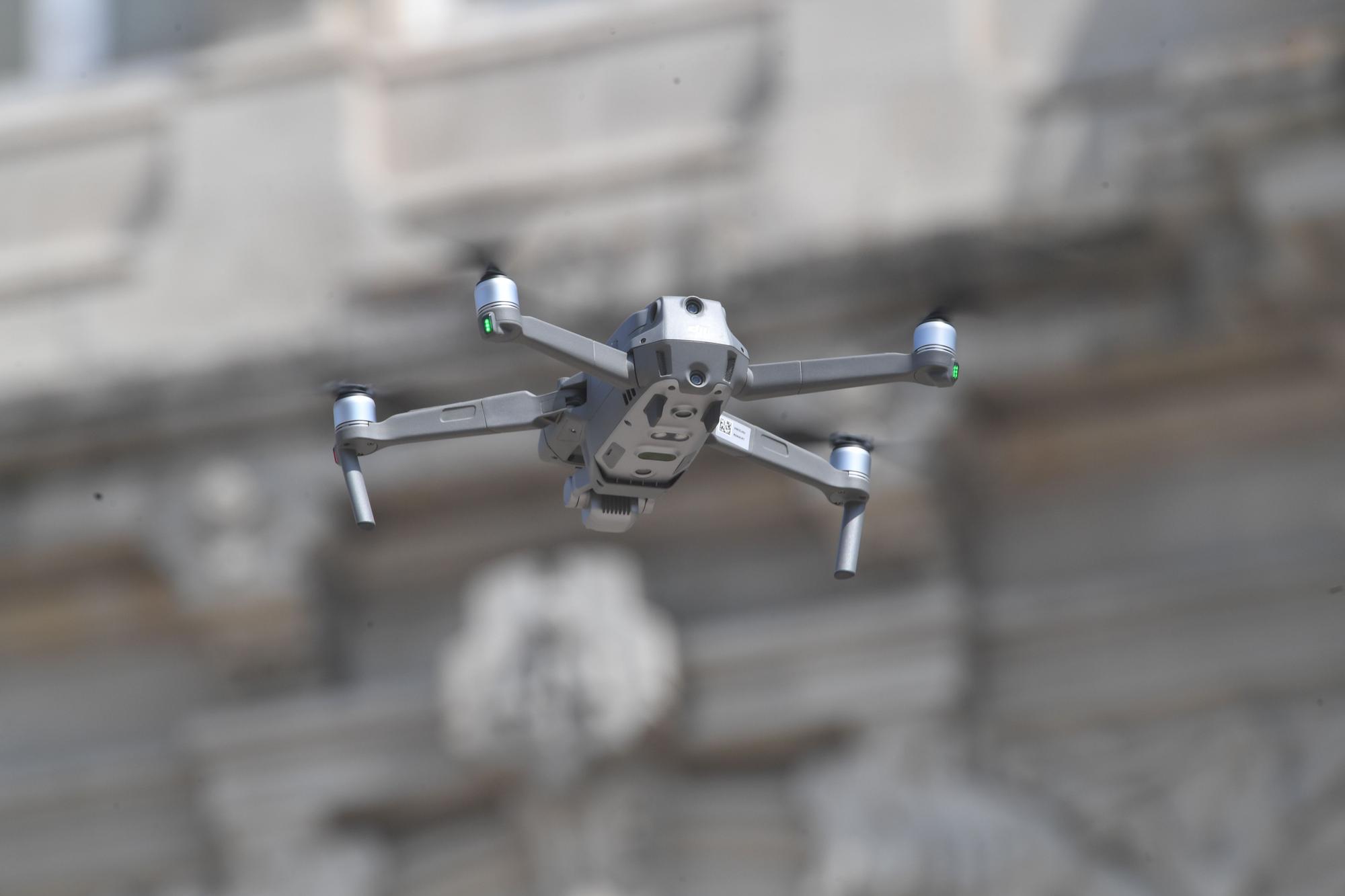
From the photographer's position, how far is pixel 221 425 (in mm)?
7398

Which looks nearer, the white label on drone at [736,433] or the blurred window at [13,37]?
the white label on drone at [736,433]

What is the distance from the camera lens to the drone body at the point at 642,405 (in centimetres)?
278

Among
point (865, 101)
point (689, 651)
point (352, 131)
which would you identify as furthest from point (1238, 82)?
point (352, 131)

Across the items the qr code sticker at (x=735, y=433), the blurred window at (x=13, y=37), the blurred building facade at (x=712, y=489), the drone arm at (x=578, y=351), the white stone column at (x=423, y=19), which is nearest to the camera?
the drone arm at (x=578, y=351)

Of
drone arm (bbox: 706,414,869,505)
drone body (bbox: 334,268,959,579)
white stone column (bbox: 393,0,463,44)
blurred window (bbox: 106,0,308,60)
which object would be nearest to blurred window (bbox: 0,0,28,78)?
blurred window (bbox: 106,0,308,60)

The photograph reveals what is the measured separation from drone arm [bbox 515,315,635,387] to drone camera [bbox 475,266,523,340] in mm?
13

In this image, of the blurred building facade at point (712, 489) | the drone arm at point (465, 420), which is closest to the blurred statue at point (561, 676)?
the blurred building facade at point (712, 489)

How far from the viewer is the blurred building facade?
6.62 meters

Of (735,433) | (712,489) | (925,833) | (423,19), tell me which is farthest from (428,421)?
(423,19)

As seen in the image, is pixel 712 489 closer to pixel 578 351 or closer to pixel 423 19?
pixel 423 19

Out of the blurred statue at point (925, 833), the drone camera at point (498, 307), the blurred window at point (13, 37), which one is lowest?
the blurred statue at point (925, 833)

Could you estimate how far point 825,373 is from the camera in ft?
9.71

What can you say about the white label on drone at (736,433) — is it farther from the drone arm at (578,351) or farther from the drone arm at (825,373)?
the drone arm at (578,351)

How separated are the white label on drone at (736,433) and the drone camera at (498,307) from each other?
303 mm
